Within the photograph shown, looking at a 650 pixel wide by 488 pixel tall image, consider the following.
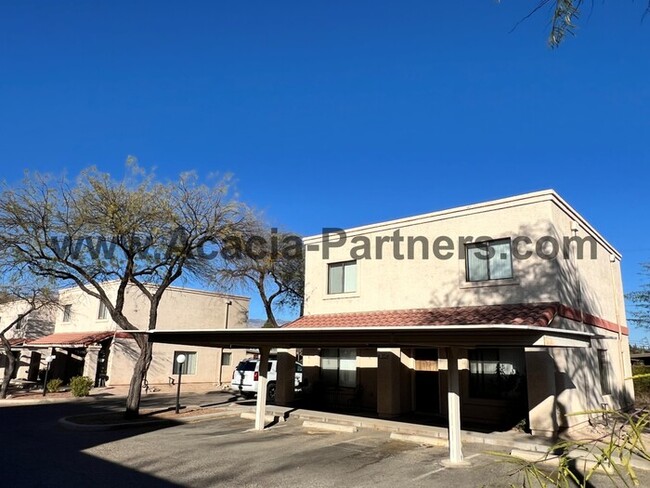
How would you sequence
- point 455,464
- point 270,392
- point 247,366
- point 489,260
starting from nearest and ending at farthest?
point 455,464 → point 489,260 → point 270,392 → point 247,366

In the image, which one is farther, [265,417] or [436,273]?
[265,417]

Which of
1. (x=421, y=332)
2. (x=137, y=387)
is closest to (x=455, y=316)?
(x=421, y=332)

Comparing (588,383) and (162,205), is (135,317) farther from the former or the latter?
(588,383)

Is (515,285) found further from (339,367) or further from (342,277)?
(339,367)

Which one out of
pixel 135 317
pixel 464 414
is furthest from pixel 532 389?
pixel 135 317

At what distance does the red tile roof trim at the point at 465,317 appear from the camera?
12.9 m

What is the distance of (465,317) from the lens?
14.2 m

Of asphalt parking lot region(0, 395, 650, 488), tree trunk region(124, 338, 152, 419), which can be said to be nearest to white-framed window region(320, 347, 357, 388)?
asphalt parking lot region(0, 395, 650, 488)

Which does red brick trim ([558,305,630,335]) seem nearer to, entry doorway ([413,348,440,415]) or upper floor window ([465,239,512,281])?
upper floor window ([465,239,512,281])

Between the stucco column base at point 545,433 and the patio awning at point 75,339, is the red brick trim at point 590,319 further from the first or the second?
the patio awning at point 75,339

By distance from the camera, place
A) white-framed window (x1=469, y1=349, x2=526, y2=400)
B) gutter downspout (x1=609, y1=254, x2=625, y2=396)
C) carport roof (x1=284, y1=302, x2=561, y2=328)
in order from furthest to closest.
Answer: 1. gutter downspout (x1=609, y1=254, x2=625, y2=396)
2. white-framed window (x1=469, y1=349, x2=526, y2=400)
3. carport roof (x1=284, y1=302, x2=561, y2=328)

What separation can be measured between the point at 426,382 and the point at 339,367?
11.1 ft

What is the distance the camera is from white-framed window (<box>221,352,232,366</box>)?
34000mm

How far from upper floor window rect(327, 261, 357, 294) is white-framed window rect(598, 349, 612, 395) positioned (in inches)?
345
